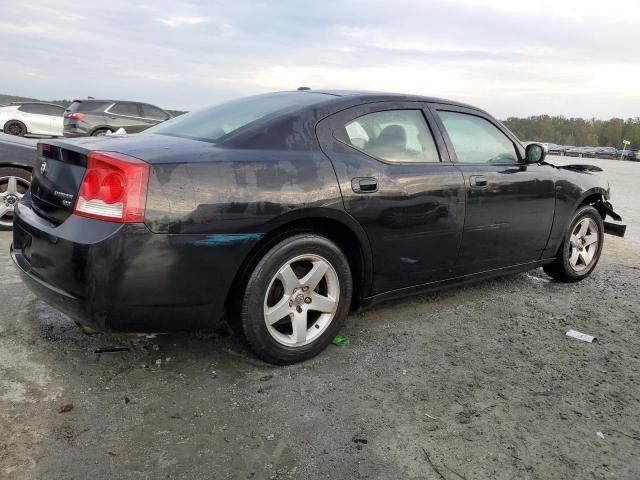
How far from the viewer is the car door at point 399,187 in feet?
10.3

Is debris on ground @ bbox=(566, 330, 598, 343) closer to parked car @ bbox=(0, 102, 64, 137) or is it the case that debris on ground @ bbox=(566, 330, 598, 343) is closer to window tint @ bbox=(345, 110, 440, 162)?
window tint @ bbox=(345, 110, 440, 162)

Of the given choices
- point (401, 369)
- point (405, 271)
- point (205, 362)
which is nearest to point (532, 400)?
point (401, 369)

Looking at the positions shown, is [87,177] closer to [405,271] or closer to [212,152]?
[212,152]

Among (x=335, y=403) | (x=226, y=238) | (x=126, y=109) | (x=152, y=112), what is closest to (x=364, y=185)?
(x=226, y=238)

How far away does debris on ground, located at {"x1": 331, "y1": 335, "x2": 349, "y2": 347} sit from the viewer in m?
3.37

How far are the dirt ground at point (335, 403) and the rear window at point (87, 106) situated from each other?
12521mm

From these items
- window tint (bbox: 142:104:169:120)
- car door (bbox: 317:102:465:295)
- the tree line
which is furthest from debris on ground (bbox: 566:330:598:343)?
the tree line

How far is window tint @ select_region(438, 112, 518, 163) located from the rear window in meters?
13.4

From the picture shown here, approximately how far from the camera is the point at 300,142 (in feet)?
9.76

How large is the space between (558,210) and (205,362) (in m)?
3.12

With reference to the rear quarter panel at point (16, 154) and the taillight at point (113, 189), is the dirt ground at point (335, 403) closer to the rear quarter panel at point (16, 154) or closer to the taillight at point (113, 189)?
the taillight at point (113, 189)

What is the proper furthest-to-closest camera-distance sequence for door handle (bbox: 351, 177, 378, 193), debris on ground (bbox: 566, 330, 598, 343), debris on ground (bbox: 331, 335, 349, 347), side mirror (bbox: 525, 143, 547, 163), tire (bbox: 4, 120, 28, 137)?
tire (bbox: 4, 120, 28, 137), side mirror (bbox: 525, 143, 547, 163), debris on ground (bbox: 566, 330, 598, 343), debris on ground (bbox: 331, 335, 349, 347), door handle (bbox: 351, 177, 378, 193)

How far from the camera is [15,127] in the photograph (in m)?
18.5

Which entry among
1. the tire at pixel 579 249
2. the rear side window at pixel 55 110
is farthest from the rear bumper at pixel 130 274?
the rear side window at pixel 55 110
